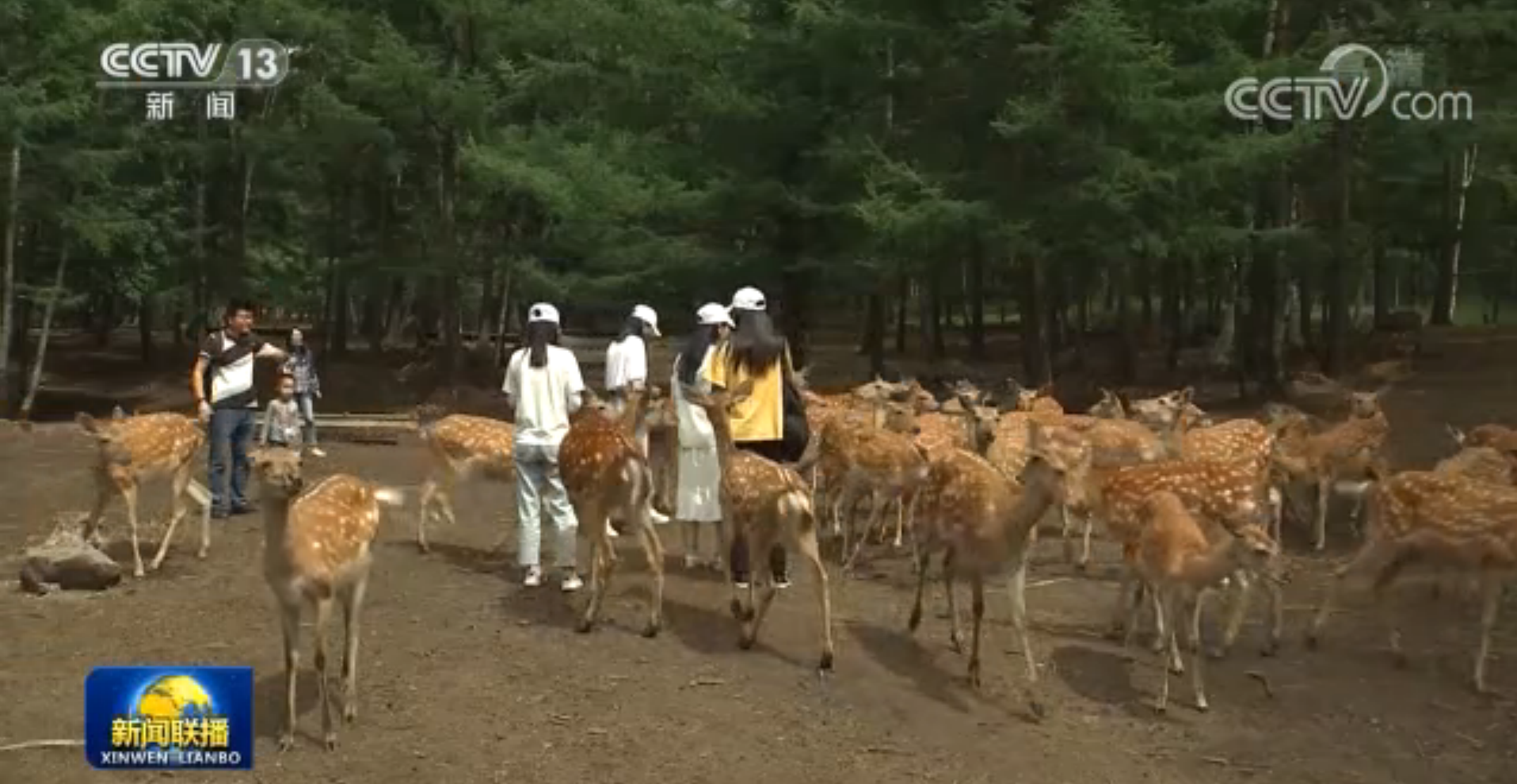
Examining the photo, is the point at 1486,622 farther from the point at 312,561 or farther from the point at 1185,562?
the point at 312,561

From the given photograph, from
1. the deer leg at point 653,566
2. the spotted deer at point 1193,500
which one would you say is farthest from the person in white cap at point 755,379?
the spotted deer at point 1193,500

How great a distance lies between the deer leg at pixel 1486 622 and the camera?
824 cm

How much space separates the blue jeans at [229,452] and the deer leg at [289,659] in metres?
4.28

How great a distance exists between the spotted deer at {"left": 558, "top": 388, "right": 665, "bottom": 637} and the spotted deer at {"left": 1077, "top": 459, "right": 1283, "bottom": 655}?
2.63 meters

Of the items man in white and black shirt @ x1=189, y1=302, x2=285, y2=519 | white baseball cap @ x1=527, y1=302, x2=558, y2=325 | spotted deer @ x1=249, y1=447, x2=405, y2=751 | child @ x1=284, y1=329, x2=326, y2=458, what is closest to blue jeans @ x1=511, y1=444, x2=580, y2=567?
white baseball cap @ x1=527, y1=302, x2=558, y2=325

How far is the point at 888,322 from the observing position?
143ft

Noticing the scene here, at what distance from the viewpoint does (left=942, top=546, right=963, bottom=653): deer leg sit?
8.16m

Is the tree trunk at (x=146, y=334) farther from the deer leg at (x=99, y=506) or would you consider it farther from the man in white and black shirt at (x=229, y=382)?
the deer leg at (x=99, y=506)

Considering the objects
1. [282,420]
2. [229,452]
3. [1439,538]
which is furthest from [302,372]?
[1439,538]

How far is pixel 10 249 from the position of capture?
23.8 m

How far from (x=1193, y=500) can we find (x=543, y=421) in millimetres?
3849

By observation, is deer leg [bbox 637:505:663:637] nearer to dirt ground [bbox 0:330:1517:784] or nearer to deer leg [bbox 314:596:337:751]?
dirt ground [bbox 0:330:1517:784]

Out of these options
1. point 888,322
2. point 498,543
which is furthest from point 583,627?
point 888,322

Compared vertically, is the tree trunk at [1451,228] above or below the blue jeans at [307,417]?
above
